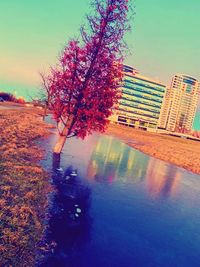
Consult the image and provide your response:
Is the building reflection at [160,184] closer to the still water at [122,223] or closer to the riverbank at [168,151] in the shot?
the still water at [122,223]

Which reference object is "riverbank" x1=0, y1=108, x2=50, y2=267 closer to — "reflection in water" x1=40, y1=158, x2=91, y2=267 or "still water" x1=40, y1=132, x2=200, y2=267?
"reflection in water" x1=40, y1=158, x2=91, y2=267

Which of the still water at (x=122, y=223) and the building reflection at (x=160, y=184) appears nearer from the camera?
the still water at (x=122, y=223)

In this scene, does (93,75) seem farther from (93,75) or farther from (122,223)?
(122,223)

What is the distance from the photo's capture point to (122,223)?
42.2 feet

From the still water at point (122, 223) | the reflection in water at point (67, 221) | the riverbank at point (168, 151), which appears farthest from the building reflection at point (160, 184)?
the riverbank at point (168, 151)

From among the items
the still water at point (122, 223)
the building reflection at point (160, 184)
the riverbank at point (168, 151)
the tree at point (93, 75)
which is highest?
the tree at point (93, 75)

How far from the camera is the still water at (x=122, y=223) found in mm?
9758

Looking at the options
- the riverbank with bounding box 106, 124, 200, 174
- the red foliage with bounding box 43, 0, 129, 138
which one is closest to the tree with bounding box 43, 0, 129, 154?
the red foliage with bounding box 43, 0, 129, 138

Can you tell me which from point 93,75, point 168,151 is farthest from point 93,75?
point 168,151

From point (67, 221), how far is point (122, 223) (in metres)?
2.56

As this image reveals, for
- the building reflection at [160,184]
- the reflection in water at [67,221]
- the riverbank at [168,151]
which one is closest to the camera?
the reflection in water at [67,221]

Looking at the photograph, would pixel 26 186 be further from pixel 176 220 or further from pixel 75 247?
pixel 176 220

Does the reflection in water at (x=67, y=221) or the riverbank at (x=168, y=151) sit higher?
the riverbank at (x=168, y=151)

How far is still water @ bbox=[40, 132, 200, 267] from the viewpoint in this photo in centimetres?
976
